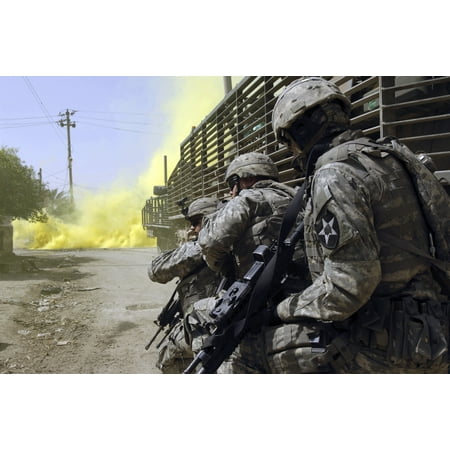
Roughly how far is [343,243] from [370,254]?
0.33 feet

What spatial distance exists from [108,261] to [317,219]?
7486 mm

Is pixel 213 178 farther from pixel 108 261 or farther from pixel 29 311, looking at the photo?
pixel 108 261

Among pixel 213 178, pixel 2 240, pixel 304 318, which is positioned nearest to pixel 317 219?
pixel 304 318

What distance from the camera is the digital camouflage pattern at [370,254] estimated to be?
146cm

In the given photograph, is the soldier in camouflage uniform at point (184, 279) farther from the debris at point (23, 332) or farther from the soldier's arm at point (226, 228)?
the debris at point (23, 332)

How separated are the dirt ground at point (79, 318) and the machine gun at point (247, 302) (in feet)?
6.27

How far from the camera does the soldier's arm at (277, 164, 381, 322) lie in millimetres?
1445

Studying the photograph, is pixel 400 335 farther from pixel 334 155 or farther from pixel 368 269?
pixel 334 155

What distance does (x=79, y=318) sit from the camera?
16.5 ft

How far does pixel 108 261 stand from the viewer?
850 centimetres

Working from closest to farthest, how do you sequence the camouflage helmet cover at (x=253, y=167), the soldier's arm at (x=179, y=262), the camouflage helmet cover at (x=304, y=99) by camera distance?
the camouflage helmet cover at (x=304, y=99) < the camouflage helmet cover at (x=253, y=167) < the soldier's arm at (x=179, y=262)

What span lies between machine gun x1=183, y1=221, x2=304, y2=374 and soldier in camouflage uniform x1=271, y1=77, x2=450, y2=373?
152 mm

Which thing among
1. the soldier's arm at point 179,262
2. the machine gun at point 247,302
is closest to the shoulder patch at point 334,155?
the machine gun at point 247,302

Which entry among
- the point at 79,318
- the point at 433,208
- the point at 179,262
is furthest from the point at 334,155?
the point at 79,318
